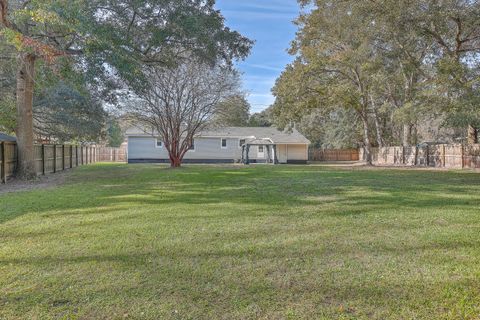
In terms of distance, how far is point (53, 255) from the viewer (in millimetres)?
4074

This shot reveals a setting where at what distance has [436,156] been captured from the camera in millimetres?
23969

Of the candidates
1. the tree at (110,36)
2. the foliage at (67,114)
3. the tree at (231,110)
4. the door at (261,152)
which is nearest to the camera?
the tree at (110,36)

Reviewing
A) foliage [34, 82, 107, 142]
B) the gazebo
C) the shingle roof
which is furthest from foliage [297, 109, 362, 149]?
foliage [34, 82, 107, 142]

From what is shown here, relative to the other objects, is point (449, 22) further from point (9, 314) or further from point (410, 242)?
point (9, 314)

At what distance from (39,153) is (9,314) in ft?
49.6

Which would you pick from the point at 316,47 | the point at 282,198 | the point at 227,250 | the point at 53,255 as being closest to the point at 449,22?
the point at 316,47

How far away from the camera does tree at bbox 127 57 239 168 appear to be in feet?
67.0

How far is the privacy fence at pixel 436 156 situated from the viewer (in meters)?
20.7

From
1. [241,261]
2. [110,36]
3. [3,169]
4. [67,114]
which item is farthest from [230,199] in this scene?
[67,114]

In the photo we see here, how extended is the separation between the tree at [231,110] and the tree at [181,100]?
33cm

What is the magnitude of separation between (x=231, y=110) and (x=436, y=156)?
47.3ft

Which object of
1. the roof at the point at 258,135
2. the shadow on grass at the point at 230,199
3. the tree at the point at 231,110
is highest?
the tree at the point at 231,110

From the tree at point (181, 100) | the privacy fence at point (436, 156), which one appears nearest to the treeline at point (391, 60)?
the privacy fence at point (436, 156)

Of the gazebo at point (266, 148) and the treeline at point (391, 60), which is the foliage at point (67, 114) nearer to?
the treeline at point (391, 60)
